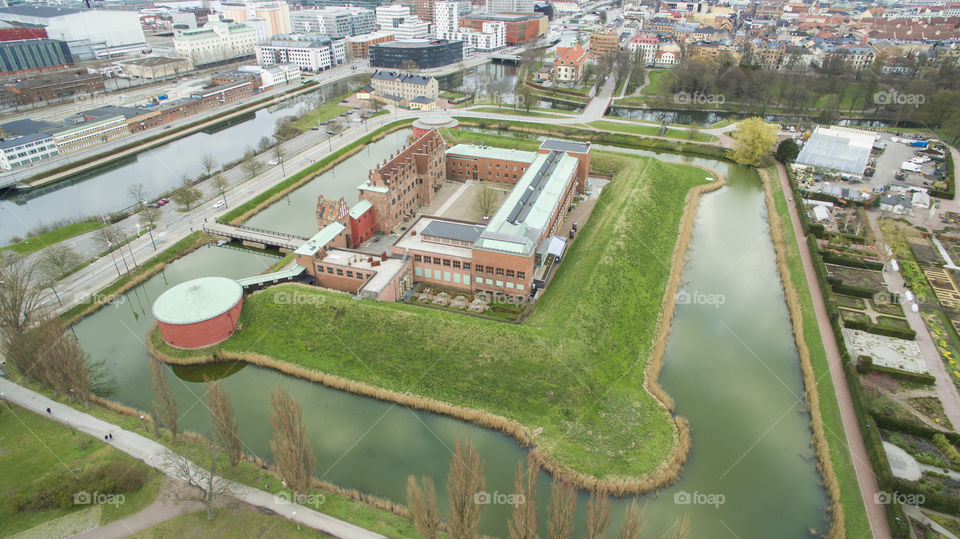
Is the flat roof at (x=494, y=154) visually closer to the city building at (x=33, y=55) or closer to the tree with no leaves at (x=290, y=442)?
the tree with no leaves at (x=290, y=442)

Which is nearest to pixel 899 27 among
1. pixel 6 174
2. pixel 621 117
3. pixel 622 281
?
pixel 621 117

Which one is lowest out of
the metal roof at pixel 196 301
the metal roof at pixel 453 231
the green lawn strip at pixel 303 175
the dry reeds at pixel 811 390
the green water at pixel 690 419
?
the green water at pixel 690 419

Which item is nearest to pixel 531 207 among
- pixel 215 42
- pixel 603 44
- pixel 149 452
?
pixel 149 452

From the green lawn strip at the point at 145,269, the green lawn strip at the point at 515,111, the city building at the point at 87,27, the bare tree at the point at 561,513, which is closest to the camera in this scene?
the bare tree at the point at 561,513

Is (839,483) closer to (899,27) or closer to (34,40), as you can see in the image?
(34,40)

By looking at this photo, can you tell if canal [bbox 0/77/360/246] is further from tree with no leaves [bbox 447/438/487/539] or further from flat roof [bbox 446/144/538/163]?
tree with no leaves [bbox 447/438/487/539]

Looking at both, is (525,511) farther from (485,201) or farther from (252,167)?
(252,167)

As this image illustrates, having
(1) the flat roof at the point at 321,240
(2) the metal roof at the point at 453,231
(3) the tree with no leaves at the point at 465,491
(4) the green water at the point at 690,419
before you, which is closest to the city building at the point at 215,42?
(4) the green water at the point at 690,419
